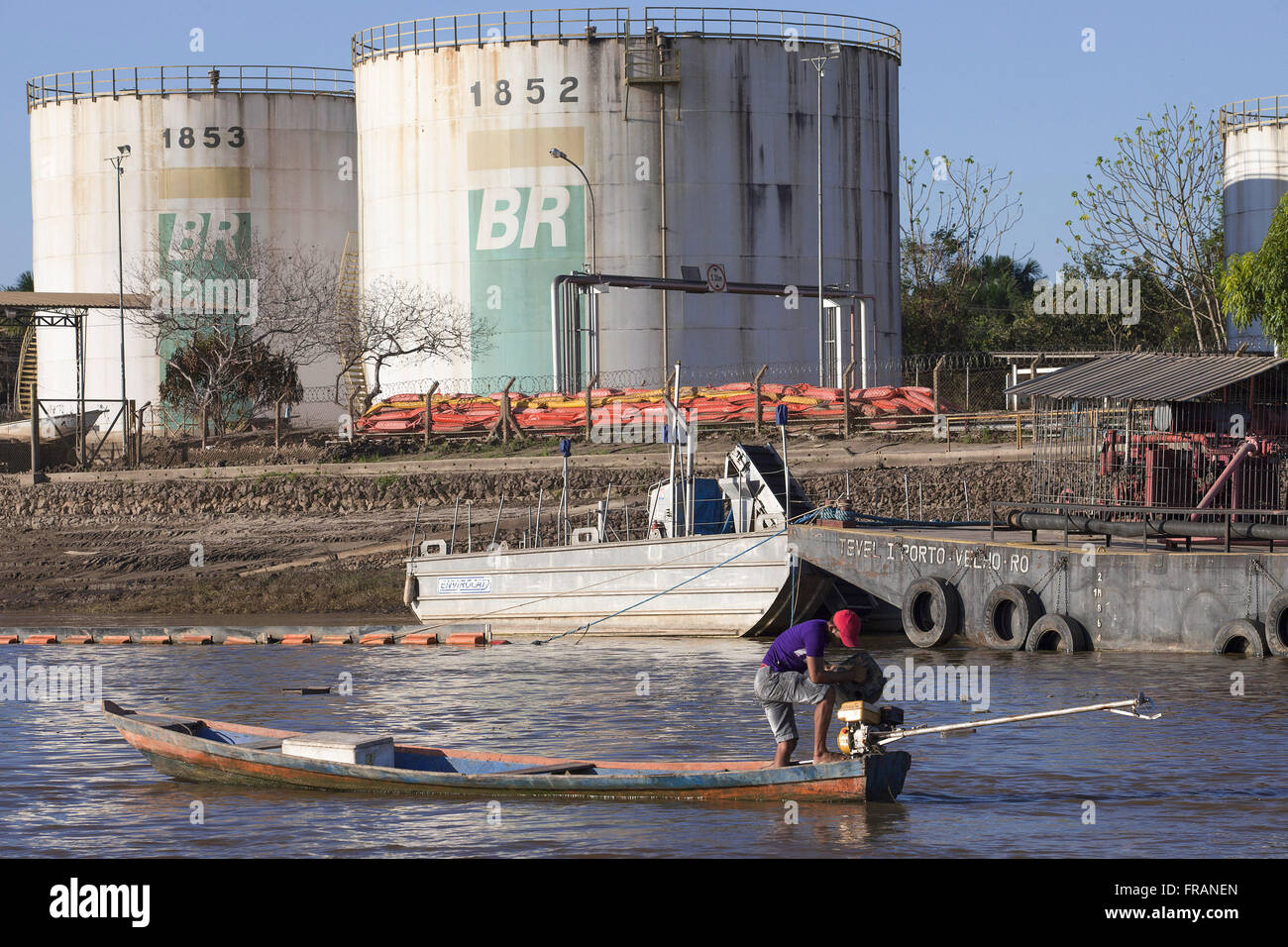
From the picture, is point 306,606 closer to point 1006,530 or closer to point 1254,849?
point 1006,530

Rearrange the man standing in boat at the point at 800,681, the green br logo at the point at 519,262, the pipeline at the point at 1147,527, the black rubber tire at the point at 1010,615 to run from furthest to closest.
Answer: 1. the green br logo at the point at 519,262
2. the black rubber tire at the point at 1010,615
3. the pipeline at the point at 1147,527
4. the man standing in boat at the point at 800,681

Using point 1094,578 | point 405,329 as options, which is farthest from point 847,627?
point 405,329

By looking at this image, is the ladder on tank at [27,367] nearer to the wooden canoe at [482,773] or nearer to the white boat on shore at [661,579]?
the white boat on shore at [661,579]

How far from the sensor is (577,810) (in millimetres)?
17797

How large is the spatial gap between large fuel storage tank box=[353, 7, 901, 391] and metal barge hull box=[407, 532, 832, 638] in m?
24.0

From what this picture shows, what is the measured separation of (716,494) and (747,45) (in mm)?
30894

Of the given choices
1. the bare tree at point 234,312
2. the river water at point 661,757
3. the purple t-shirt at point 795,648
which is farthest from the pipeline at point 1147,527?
the bare tree at point 234,312

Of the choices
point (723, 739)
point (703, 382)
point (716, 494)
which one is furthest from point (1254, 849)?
point (703, 382)

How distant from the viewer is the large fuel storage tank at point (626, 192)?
6062 cm

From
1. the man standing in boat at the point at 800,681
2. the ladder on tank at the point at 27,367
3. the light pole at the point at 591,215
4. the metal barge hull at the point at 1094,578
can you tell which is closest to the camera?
the man standing in boat at the point at 800,681

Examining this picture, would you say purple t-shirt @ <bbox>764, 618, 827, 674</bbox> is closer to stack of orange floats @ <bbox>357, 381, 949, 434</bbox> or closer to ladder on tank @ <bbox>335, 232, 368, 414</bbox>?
stack of orange floats @ <bbox>357, 381, 949, 434</bbox>

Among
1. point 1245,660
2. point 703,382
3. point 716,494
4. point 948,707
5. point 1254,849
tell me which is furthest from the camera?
point 703,382

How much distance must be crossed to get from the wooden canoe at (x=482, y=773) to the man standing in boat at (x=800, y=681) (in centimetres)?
31
